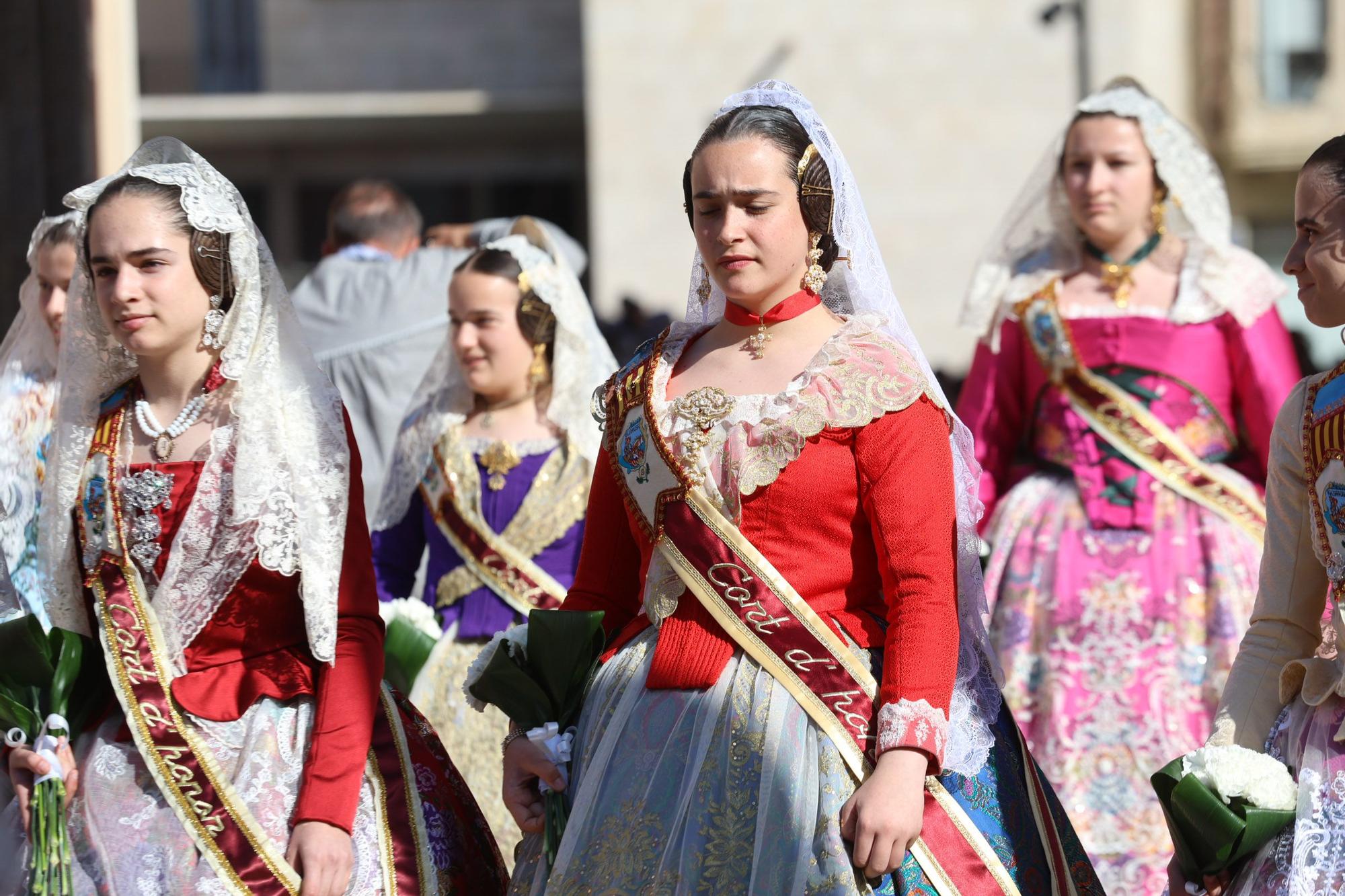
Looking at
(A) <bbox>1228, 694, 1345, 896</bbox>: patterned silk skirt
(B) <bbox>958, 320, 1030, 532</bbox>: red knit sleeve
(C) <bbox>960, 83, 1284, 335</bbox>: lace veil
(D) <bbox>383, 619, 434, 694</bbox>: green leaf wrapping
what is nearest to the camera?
(A) <bbox>1228, 694, 1345, 896</bbox>: patterned silk skirt

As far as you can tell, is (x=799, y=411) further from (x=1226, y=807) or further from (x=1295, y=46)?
(x=1295, y=46)

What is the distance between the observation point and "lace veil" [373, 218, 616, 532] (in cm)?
478

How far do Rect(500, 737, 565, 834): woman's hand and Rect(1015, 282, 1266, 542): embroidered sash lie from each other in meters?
2.46

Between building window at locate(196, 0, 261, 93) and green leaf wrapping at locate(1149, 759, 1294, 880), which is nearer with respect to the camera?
green leaf wrapping at locate(1149, 759, 1294, 880)

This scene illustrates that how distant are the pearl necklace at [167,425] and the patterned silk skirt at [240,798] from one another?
1.60ft

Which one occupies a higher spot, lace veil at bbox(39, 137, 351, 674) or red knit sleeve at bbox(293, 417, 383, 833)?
lace veil at bbox(39, 137, 351, 674)

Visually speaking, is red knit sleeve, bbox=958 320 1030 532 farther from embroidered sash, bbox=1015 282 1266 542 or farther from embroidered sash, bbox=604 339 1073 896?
embroidered sash, bbox=604 339 1073 896

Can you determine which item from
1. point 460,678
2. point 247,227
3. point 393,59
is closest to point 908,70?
point 393,59

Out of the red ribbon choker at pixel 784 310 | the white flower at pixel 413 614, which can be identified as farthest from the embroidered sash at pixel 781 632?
the white flower at pixel 413 614

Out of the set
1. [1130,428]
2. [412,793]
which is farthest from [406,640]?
[1130,428]

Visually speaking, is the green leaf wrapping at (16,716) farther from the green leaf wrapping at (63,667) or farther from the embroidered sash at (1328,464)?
the embroidered sash at (1328,464)

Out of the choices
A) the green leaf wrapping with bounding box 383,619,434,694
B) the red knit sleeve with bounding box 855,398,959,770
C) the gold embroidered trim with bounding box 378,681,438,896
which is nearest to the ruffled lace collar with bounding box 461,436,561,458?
the green leaf wrapping with bounding box 383,619,434,694

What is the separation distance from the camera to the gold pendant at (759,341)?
10.0 ft

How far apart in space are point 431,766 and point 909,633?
101 cm
